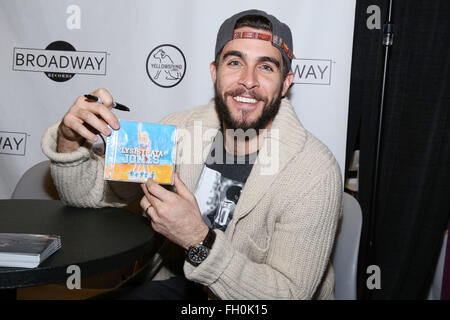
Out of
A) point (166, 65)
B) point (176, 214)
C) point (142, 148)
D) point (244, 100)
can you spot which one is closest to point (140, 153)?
point (142, 148)

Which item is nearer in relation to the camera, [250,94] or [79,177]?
[79,177]

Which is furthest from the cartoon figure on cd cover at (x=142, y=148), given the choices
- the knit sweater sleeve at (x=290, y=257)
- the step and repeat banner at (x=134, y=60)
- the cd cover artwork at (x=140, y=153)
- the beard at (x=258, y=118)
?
the step and repeat banner at (x=134, y=60)

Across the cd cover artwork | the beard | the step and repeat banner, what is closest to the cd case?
the cd cover artwork

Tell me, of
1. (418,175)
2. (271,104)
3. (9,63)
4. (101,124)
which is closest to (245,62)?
(271,104)

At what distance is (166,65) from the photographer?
226 cm

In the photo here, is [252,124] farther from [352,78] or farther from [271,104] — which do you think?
[352,78]

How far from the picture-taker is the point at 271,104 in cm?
170

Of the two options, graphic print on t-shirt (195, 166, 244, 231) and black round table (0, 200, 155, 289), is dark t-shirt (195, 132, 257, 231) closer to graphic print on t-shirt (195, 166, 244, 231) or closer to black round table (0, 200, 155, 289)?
graphic print on t-shirt (195, 166, 244, 231)

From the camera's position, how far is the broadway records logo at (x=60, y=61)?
228 centimetres

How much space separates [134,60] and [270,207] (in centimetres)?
124

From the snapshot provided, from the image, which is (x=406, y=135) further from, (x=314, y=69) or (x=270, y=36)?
(x=270, y=36)

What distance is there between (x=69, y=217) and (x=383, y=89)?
1.47 m

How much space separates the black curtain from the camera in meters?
2.10

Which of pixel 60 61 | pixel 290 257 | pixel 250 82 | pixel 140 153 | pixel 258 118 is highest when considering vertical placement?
pixel 60 61
